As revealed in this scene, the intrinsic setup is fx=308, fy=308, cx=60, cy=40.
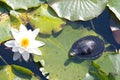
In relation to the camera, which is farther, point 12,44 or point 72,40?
point 72,40

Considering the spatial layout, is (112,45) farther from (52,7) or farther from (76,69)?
(52,7)

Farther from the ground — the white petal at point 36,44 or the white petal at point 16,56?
the white petal at point 36,44

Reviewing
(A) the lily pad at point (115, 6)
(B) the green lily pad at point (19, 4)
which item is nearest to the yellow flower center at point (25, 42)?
(B) the green lily pad at point (19, 4)

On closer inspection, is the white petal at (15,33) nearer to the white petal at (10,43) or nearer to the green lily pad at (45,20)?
the white petal at (10,43)

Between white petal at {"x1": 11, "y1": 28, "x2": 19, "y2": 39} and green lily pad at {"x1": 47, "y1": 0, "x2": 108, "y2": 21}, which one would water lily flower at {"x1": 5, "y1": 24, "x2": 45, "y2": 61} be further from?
green lily pad at {"x1": 47, "y1": 0, "x2": 108, "y2": 21}

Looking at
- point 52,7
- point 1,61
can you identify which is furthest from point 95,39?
point 1,61

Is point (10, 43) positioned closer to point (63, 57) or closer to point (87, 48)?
point (63, 57)
